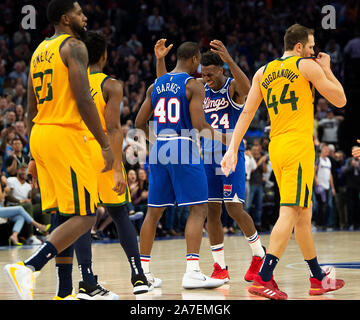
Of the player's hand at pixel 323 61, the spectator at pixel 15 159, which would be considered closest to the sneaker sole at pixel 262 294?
the player's hand at pixel 323 61

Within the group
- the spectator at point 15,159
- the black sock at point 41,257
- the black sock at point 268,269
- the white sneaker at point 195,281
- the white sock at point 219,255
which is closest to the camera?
the black sock at point 41,257

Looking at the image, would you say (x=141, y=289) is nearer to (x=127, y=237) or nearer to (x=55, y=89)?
(x=127, y=237)

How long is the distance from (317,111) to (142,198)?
771cm

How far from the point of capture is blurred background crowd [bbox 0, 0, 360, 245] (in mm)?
14914

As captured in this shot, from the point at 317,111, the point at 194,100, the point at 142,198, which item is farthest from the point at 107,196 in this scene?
the point at 317,111

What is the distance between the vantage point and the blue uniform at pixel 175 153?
6.82 meters

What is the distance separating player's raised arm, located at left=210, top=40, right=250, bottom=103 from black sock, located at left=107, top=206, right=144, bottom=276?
209cm

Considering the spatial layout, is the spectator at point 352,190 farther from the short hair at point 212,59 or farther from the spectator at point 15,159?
the short hair at point 212,59

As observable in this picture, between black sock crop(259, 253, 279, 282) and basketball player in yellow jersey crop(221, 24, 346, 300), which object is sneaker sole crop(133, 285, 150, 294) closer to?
basketball player in yellow jersey crop(221, 24, 346, 300)

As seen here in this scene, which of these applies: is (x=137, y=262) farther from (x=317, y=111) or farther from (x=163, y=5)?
(x=163, y=5)

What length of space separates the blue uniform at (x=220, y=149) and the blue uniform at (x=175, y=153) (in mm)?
789

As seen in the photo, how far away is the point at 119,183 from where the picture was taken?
5746mm

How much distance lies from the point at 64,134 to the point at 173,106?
195 cm

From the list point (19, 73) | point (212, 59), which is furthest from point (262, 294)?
point (19, 73)
